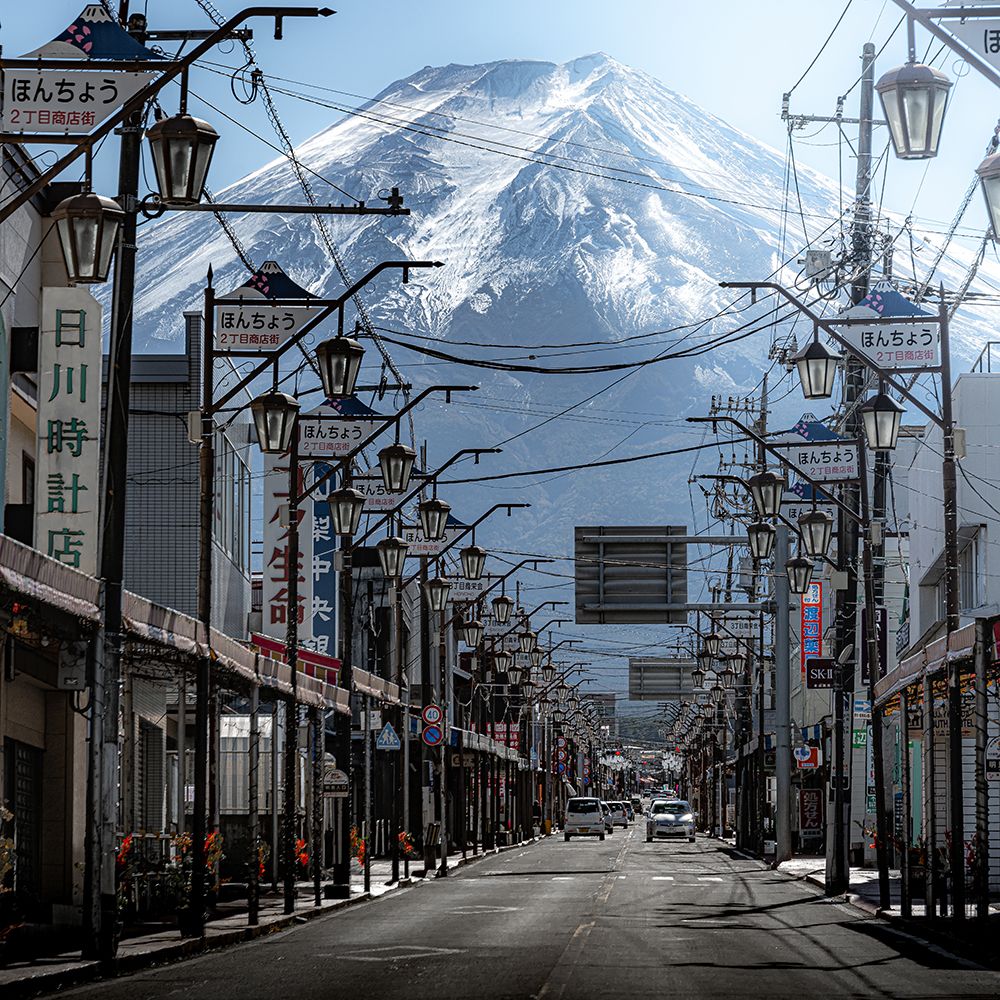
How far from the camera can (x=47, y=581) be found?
17188mm

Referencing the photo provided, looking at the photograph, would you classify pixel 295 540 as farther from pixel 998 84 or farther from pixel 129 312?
pixel 998 84

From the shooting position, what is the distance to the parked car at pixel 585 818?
9000 cm

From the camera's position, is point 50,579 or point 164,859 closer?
point 50,579

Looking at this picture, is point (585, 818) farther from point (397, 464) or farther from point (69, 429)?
point (69, 429)

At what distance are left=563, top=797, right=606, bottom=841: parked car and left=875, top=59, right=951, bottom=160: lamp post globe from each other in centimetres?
7850

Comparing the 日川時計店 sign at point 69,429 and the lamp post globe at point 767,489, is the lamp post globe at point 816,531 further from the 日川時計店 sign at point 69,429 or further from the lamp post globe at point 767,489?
the 日川時計店 sign at point 69,429

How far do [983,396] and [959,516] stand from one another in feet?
9.17

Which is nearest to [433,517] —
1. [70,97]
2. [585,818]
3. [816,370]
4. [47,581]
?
[816,370]

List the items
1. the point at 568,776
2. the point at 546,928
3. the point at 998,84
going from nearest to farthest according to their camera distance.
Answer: the point at 998,84 → the point at 546,928 → the point at 568,776

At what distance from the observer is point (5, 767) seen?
2608 centimetres

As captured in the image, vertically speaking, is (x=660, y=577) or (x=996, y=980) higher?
(x=660, y=577)

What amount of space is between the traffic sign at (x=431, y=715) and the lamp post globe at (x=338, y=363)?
23592mm

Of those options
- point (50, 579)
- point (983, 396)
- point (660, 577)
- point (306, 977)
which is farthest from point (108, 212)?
point (660, 577)

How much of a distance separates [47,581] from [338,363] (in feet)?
23.0
